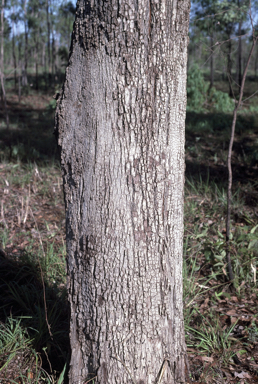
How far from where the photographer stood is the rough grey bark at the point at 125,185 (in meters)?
1.40

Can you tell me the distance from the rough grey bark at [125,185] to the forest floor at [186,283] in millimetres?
429

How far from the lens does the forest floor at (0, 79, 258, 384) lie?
6.62 ft

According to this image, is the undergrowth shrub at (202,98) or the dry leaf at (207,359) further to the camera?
the undergrowth shrub at (202,98)

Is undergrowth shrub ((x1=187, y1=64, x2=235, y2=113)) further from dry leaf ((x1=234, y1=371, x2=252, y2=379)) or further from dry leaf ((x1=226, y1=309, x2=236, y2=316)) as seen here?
dry leaf ((x1=234, y1=371, x2=252, y2=379))

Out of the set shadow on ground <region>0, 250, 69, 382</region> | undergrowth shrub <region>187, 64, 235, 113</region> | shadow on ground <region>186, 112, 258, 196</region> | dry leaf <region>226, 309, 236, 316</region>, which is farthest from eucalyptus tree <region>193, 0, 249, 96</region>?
shadow on ground <region>0, 250, 69, 382</region>

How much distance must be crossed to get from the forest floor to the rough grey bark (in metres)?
0.43

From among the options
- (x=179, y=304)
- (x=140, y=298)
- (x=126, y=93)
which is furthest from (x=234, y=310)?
(x=126, y=93)

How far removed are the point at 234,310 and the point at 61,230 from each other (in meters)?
2.27

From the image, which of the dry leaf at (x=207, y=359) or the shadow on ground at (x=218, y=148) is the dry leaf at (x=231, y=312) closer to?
the dry leaf at (x=207, y=359)

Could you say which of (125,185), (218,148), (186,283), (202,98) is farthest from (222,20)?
(125,185)

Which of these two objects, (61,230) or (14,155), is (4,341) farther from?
(14,155)

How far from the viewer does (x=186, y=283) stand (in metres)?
2.65

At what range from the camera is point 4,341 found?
2.15 meters

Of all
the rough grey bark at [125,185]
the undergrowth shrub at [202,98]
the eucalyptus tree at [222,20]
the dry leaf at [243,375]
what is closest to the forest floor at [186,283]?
the dry leaf at [243,375]
